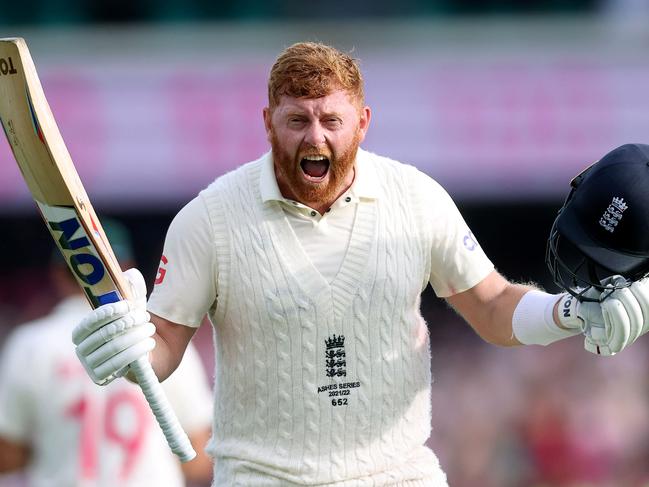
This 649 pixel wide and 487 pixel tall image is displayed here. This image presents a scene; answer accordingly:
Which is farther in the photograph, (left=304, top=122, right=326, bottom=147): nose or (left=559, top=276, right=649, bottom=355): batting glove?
(left=304, top=122, right=326, bottom=147): nose

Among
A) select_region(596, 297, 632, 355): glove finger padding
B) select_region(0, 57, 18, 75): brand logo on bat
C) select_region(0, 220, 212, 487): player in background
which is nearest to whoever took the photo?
select_region(0, 57, 18, 75): brand logo on bat

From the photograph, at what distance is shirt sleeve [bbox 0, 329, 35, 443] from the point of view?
5.62 m

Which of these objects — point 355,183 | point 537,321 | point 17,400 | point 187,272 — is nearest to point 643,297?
point 537,321

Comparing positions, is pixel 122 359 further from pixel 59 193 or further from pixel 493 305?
pixel 493 305

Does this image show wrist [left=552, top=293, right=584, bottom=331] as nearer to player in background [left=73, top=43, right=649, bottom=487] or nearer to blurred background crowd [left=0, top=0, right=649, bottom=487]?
player in background [left=73, top=43, right=649, bottom=487]

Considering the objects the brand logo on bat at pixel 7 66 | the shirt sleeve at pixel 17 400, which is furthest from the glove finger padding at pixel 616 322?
the shirt sleeve at pixel 17 400

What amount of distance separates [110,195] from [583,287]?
687cm

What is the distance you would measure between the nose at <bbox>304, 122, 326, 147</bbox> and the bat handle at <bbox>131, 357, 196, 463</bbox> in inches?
27.5

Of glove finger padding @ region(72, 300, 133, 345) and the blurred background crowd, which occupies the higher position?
glove finger padding @ region(72, 300, 133, 345)

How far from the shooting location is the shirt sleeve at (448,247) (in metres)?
4.07

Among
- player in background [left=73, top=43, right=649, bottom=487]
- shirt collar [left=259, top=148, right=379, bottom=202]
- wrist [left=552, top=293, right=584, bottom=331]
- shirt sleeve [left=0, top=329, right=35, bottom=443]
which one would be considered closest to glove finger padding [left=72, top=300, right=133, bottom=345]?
player in background [left=73, top=43, right=649, bottom=487]

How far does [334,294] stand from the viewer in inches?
156

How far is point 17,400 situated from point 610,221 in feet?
8.79

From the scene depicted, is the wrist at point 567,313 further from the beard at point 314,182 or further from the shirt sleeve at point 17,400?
the shirt sleeve at point 17,400
